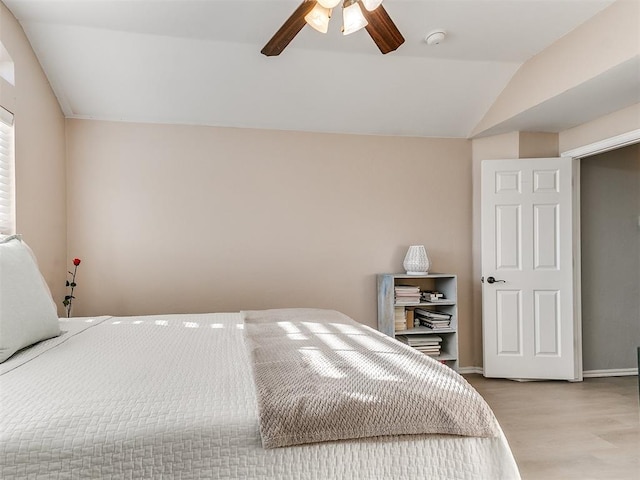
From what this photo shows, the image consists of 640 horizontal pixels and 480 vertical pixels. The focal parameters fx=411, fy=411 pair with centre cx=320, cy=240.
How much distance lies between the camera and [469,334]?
3859 millimetres

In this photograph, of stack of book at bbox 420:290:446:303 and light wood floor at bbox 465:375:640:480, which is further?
stack of book at bbox 420:290:446:303

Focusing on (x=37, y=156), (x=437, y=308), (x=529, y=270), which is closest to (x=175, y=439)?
(x=37, y=156)

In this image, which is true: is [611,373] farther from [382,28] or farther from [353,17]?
[353,17]

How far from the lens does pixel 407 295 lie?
3479 mm

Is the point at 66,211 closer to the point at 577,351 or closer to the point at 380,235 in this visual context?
the point at 380,235

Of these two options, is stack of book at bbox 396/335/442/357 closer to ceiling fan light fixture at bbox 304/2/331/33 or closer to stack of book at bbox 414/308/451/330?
stack of book at bbox 414/308/451/330

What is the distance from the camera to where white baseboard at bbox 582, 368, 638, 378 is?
3.75 metres

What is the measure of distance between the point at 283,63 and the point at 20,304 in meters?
2.30

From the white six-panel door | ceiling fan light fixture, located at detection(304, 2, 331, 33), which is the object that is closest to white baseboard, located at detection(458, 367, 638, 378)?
the white six-panel door

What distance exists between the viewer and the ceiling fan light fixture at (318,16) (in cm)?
172

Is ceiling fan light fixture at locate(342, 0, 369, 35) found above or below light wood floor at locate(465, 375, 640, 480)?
→ above

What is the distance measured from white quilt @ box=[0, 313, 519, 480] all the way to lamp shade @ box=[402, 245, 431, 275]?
2.44 m

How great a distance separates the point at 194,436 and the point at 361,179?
2.99 meters

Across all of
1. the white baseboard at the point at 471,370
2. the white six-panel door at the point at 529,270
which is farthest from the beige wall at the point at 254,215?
the white six-panel door at the point at 529,270
